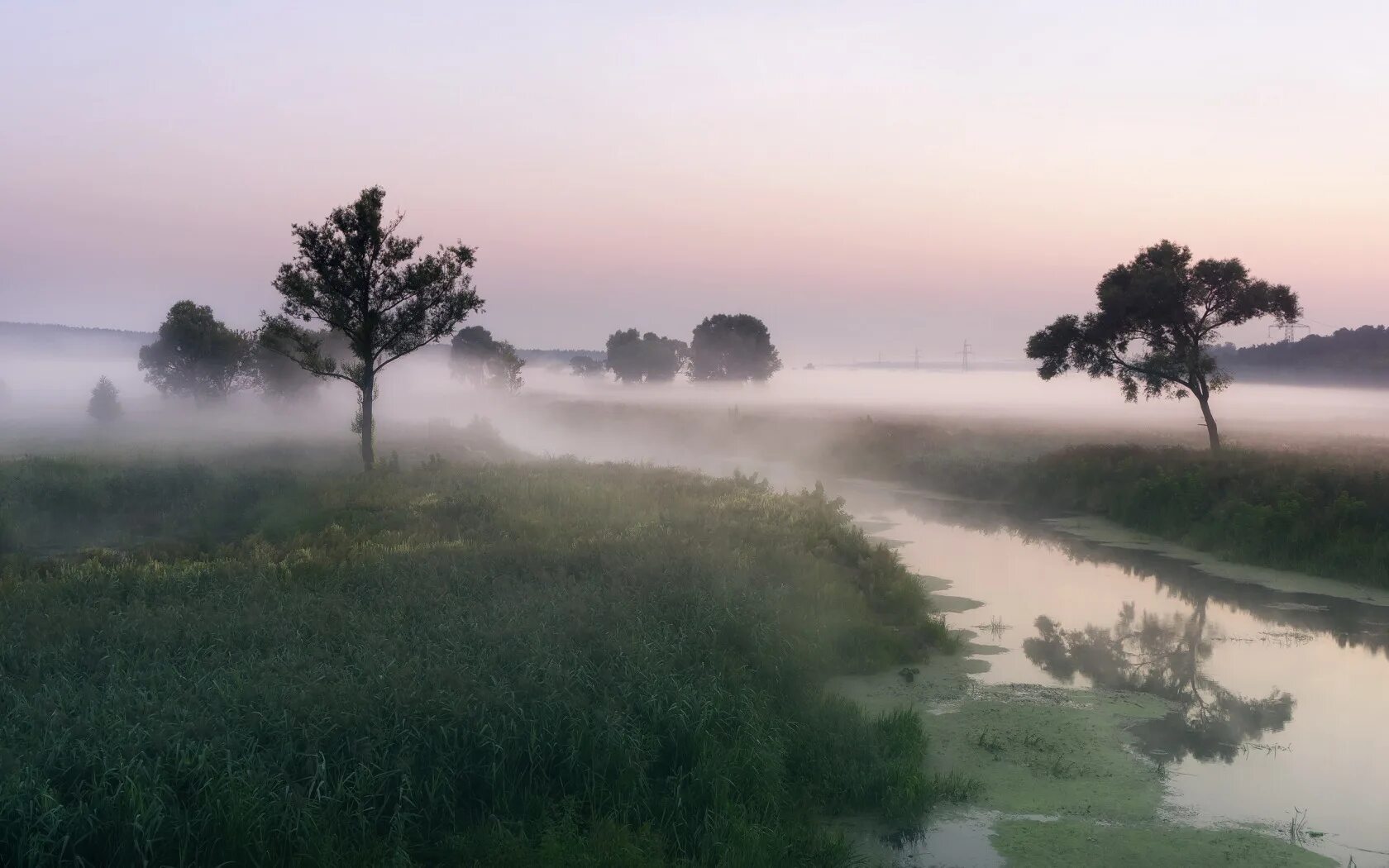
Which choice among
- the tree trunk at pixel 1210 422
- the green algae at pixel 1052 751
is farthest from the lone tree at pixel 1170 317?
the green algae at pixel 1052 751

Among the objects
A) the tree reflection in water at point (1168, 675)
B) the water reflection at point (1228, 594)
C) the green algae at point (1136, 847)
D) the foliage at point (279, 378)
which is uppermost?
the foliage at point (279, 378)

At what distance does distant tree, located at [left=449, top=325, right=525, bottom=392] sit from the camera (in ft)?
375

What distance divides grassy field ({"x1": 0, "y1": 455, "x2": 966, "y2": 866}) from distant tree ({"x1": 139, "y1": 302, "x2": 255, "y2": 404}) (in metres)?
51.1

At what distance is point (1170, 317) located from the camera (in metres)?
36.4

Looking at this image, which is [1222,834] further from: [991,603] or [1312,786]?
[991,603]

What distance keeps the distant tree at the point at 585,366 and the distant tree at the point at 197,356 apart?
373ft

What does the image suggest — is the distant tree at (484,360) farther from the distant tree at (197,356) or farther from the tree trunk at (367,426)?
the tree trunk at (367,426)

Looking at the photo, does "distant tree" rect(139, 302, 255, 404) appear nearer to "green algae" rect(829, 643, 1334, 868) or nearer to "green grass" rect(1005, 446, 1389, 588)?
"green grass" rect(1005, 446, 1389, 588)

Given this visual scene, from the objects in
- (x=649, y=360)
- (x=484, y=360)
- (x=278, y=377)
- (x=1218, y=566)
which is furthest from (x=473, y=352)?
(x=1218, y=566)

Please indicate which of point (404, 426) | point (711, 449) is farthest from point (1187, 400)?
point (404, 426)

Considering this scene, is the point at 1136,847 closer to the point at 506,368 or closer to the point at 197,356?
the point at 197,356

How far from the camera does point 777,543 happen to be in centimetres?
1766

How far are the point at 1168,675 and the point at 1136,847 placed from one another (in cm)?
697

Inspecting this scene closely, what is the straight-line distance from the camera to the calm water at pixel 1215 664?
9.91m
